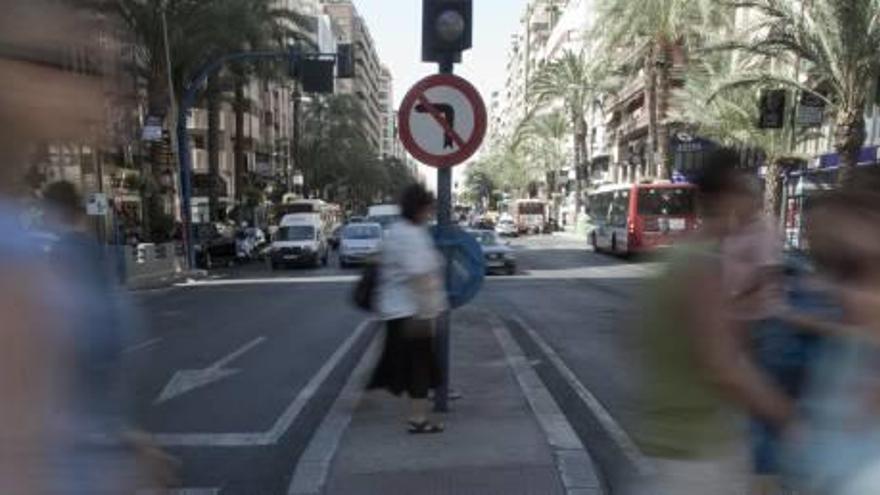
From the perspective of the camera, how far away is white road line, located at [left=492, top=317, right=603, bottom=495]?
244 inches

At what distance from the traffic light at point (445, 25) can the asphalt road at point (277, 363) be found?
2.56m

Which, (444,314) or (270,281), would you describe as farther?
(270,281)

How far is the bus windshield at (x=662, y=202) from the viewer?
38562mm

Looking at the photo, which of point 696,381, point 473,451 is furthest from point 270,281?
point 696,381

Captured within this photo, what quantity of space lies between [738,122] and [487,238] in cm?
1133

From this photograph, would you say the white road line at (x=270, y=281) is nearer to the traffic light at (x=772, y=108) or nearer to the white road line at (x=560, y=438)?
the traffic light at (x=772, y=108)

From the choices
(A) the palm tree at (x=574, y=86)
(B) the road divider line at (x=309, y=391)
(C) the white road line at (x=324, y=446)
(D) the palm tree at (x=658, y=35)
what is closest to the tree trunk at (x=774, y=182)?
(D) the palm tree at (x=658, y=35)

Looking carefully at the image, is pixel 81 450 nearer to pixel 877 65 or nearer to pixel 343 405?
pixel 343 405

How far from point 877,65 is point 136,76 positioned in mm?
24468

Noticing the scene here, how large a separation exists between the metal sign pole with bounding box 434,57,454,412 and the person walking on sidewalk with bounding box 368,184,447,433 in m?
0.56

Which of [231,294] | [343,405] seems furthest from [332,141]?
[343,405]

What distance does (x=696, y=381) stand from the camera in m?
3.34

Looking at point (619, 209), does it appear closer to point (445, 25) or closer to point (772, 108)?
point (772, 108)

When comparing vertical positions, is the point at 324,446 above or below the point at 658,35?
below
